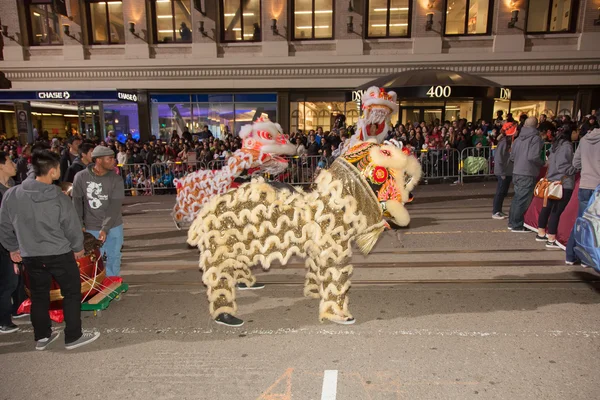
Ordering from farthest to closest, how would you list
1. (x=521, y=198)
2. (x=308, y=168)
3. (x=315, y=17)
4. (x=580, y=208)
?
(x=315, y=17) < (x=308, y=168) < (x=521, y=198) < (x=580, y=208)

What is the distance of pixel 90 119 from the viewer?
19359 mm

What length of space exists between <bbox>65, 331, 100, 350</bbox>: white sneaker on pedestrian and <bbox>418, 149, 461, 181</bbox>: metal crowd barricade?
10.2 metres

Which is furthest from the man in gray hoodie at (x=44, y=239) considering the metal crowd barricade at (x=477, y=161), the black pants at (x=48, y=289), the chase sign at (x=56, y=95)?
the chase sign at (x=56, y=95)

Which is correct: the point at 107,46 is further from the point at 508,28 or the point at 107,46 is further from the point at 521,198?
the point at 521,198

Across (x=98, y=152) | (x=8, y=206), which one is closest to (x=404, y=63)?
(x=98, y=152)

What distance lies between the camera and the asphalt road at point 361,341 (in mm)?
3057

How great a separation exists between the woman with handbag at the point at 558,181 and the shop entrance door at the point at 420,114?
37.6 ft

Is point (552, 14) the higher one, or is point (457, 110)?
point (552, 14)

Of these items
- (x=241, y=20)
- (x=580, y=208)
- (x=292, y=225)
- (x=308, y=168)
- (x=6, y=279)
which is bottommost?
(x=6, y=279)

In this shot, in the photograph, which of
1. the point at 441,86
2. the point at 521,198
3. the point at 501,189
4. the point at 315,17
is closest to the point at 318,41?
the point at 315,17

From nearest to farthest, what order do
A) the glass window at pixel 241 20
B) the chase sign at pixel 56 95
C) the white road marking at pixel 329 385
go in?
the white road marking at pixel 329 385, the chase sign at pixel 56 95, the glass window at pixel 241 20

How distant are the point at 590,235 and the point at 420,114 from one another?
45.2 ft

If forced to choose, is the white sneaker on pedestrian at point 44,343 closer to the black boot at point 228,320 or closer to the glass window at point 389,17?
the black boot at point 228,320

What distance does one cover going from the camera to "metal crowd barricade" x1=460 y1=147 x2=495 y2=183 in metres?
11.9
